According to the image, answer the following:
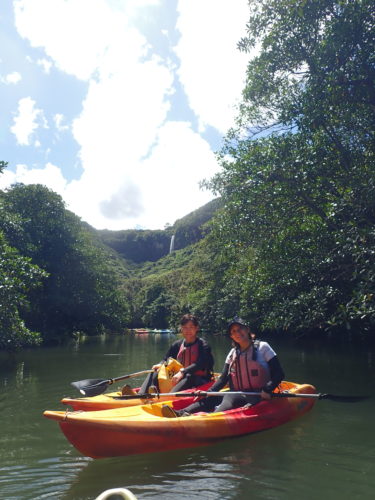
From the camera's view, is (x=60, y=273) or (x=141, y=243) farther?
(x=141, y=243)

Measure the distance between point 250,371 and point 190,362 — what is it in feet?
5.64

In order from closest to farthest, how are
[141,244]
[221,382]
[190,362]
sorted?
[221,382] → [190,362] → [141,244]

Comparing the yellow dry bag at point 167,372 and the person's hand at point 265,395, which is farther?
the yellow dry bag at point 167,372

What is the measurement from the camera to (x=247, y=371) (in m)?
6.14

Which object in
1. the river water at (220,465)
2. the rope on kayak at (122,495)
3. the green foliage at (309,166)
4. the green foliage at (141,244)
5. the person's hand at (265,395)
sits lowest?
the river water at (220,465)

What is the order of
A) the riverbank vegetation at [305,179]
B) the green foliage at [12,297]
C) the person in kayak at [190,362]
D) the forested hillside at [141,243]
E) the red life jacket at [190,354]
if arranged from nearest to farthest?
the person in kayak at [190,362] < the red life jacket at [190,354] < the riverbank vegetation at [305,179] < the green foliage at [12,297] < the forested hillside at [141,243]

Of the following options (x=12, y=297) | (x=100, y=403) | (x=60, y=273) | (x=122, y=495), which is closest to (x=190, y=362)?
(x=100, y=403)

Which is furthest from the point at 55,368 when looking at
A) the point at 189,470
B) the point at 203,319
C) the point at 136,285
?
the point at 136,285

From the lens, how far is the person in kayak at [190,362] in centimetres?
702

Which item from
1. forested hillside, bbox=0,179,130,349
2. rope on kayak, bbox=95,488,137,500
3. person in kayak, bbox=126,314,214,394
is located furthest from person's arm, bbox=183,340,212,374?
forested hillside, bbox=0,179,130,349

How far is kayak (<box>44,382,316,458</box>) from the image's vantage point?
4707mm

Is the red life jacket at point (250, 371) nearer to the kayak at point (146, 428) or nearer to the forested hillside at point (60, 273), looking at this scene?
the kayak at point (146, 428)

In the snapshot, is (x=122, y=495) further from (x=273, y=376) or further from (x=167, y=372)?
(x=167, y=372)

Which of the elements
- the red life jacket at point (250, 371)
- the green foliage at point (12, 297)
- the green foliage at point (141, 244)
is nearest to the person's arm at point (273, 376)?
the red life jacket at point (250, 371)
